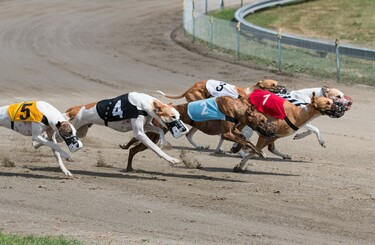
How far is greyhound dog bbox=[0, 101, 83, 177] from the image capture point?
12.1 m

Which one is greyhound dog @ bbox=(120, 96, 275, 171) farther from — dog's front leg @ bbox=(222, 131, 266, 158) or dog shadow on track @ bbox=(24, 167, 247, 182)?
dog shadow on track @ bbox=(24, 167, 247, 182)

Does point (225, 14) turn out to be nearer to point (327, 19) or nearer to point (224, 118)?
point (327, 19)

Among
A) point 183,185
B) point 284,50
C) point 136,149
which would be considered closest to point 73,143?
point 136,149

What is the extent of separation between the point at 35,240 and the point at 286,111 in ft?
17.6

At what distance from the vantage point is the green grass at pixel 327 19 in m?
30.8

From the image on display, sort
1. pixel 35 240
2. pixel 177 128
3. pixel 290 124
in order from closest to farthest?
1. pixel 35 240
2. pixel 177 128
3. pixel 290 124

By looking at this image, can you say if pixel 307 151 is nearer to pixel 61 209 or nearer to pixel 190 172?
pixel 190 172

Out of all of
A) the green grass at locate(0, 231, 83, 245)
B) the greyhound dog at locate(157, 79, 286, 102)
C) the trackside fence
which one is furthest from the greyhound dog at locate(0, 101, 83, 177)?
the trackside fence

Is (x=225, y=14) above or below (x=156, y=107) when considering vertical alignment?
below

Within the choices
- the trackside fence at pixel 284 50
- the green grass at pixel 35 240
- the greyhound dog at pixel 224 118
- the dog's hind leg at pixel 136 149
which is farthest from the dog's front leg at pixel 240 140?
the trackside fence at pixel 284 50

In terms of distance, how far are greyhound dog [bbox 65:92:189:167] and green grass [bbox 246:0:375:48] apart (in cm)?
1681

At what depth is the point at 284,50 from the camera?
25.1 m

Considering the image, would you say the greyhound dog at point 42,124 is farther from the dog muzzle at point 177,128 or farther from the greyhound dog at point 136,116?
the dog muzzle at point 177,128

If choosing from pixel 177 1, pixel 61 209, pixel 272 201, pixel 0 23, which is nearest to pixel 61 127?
pixel 61 209
